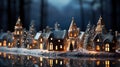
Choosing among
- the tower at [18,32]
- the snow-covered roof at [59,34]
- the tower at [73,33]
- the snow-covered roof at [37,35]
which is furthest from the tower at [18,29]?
the tower at [73,33]

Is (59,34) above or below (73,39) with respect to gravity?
above

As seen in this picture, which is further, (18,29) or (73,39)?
(18,29)

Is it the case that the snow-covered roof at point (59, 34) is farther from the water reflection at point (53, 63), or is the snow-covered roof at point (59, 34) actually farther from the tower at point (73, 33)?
the water reflection at point (53, 63)

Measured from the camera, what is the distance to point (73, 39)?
23.0 metres

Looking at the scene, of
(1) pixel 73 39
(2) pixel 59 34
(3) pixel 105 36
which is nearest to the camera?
(3) pixel 105 36

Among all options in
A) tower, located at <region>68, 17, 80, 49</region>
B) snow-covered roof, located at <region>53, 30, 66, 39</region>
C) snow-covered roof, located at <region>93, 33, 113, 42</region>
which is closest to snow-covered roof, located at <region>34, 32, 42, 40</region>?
snow-covered roof, located at <region>53, 30, 66, 39</region>

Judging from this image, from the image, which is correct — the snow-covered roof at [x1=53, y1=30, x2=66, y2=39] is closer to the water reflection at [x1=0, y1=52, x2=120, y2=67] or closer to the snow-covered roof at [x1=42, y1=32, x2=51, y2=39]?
the snow-covered roof at [x1=42, y1=32, x2=51, y2=39]

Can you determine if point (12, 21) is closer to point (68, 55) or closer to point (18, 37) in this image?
point (18, 37)

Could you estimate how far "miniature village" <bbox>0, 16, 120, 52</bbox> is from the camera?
22141 millimetres

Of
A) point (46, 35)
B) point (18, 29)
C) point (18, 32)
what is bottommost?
point (46, 35)

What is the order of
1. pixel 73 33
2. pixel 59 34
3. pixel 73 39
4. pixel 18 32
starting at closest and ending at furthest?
pixel 73 39, pixel 73 33, pixel 59 34, pixel 18 32

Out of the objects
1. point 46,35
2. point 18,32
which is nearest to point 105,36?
point 46,35

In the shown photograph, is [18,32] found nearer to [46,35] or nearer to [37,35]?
[37,35]

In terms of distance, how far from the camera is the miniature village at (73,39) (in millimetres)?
22141
